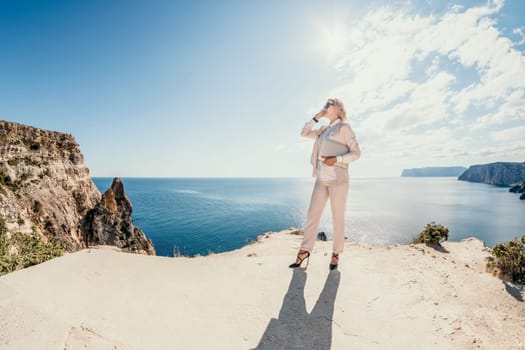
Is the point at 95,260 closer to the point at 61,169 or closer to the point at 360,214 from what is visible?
the point at 61,169

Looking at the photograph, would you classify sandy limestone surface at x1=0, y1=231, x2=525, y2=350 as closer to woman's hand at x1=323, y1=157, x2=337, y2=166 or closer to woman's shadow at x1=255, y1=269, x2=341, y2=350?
woman's shadow at x1=255, y1=269, x2=341, y2=350

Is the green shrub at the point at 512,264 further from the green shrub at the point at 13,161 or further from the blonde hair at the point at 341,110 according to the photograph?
the green shrub at the point at 13,161

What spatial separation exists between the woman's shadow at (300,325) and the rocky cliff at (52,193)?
19067 mm

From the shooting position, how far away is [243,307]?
2895 mm

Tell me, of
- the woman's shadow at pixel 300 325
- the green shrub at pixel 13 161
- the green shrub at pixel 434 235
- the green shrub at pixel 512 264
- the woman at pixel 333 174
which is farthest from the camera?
the green shrub at pixel 13 161

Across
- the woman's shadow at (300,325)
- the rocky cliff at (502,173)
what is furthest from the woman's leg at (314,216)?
the rocky cliff at (502,173)

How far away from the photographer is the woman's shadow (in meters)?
2.33

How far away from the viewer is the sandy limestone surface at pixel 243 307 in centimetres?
191

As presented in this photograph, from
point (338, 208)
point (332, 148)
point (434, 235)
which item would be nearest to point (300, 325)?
point (338, 208)

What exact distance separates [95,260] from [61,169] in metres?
32.3

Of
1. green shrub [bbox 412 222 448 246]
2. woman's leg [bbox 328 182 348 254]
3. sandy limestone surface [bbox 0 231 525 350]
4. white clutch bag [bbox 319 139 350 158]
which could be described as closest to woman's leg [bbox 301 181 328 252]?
woman's leg [bbox 328 182 348 254]

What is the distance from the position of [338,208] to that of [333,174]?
713mm

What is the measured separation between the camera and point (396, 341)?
245cm

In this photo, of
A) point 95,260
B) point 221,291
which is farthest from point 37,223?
point 221,291
